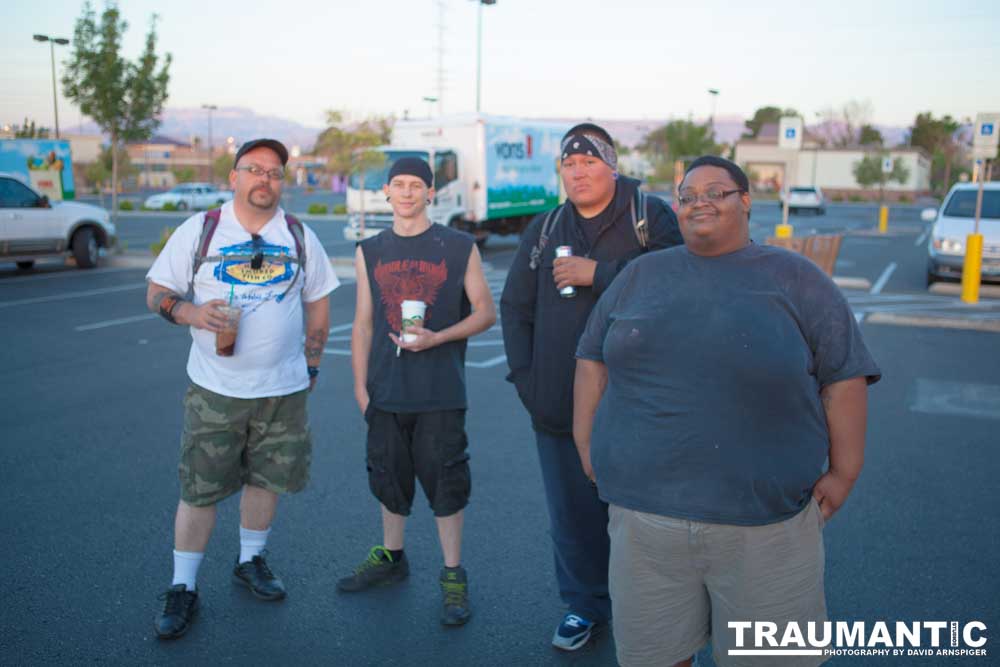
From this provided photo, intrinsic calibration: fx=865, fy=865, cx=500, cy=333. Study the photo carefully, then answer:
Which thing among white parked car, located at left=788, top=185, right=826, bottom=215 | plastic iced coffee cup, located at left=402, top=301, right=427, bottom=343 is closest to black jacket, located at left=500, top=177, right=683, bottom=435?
plastic iced coffee cup, located at left=402, top=301, right=427, bottom=343

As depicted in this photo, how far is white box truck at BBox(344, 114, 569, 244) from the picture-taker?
20.4 m

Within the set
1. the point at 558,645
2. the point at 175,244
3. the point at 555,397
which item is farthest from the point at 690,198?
the point at 175,244

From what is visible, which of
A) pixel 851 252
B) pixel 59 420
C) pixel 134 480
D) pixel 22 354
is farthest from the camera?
pixel 851 252

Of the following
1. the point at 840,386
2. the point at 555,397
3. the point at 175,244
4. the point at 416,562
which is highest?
the point at 175,244

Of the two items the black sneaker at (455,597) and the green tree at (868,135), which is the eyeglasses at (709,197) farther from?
the green tree at (868,135)

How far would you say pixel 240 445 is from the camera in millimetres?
3744

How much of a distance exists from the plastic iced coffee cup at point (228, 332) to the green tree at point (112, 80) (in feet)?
61.1

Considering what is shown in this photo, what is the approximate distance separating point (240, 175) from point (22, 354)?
6635 millimetres

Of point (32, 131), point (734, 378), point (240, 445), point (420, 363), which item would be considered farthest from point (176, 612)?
point (32, 131)

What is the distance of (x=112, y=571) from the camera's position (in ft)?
13.3

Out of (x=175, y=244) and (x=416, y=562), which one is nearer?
(x=175, y=244)

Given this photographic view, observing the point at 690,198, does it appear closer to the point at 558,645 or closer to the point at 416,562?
the point at 558,645

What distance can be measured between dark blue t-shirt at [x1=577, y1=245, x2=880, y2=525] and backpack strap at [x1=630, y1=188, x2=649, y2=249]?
80cm

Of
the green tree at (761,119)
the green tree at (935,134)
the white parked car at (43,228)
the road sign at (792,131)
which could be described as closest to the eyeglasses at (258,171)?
the road sign at (792,131)
